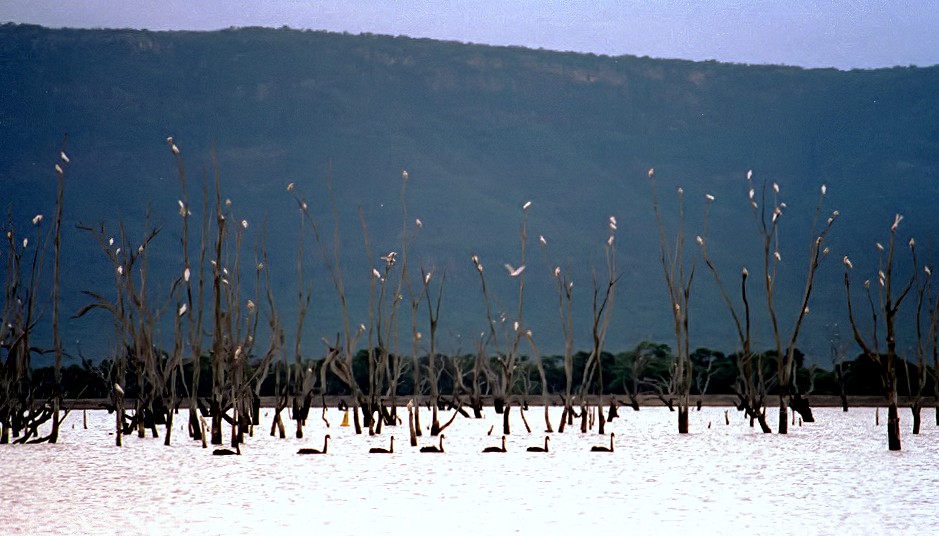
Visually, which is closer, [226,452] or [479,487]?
[479,487]

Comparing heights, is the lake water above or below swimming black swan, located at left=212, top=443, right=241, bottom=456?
below

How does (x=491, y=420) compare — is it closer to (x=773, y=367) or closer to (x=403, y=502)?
(x=403, y=502)

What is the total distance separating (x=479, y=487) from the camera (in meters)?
6.45

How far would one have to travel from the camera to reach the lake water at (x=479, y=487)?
495cm

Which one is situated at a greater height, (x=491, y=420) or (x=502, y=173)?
(x=502, y=173)

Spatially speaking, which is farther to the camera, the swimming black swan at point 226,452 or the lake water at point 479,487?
the swimming black swan at point 226,452

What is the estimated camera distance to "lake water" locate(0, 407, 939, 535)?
495cm

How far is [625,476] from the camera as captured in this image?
23.2ft

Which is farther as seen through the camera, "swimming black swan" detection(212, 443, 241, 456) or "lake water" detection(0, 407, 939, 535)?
"swimming black swan" detection(212, 443, 241, 456)

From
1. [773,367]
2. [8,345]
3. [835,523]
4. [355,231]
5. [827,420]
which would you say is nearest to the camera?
[835,523]

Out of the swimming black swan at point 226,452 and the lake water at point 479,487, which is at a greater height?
the swimming black swan at point 226,452

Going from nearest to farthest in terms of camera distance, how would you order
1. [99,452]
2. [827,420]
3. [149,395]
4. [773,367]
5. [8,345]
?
[99,452]
[8,345]
[149,395]
[827,420]
[773,367]

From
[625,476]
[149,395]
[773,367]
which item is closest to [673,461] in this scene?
[625,476]

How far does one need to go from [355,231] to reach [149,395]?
183ft
